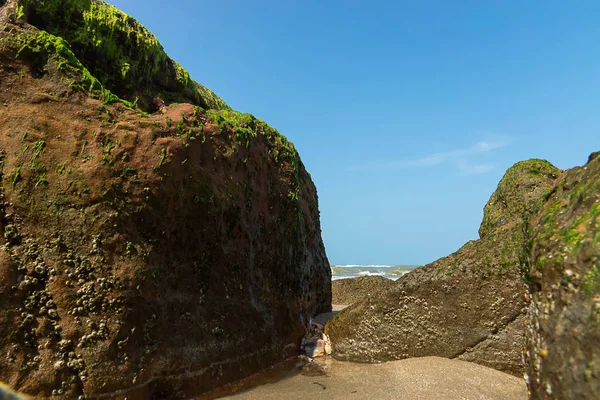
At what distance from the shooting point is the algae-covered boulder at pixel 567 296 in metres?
2.08

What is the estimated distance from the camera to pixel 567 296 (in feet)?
7.53

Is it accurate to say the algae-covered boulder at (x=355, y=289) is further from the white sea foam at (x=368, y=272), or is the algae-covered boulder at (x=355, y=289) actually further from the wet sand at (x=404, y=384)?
the white sea foam at (x=368, y=272)

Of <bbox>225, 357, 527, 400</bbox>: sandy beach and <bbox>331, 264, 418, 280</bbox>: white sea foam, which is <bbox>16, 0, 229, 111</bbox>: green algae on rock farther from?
<bbox>331, 264, 418, 280</bbox>: white sea foam

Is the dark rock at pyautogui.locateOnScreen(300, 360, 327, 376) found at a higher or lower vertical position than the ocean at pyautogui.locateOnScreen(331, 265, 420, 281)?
lower

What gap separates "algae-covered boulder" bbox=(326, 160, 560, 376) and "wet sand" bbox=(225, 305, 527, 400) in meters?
0.20

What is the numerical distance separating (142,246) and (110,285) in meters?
0.47

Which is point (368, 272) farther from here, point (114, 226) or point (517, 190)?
point (114, 226)

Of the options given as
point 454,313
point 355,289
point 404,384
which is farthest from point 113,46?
point 355,289

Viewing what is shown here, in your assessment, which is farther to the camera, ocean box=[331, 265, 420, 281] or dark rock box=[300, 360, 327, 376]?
ocean box=[331, 265, 420, 281]

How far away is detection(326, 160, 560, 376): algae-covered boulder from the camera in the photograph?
4738 millimetres

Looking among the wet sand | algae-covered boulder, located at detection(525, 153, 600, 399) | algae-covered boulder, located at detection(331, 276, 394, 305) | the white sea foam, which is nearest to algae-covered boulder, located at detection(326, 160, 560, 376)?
the wet sand

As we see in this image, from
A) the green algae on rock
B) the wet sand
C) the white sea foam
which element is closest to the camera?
the wet sand

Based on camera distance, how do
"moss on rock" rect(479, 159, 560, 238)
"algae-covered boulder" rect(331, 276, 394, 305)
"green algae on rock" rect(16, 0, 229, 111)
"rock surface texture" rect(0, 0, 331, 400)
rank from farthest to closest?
"algae-covered boulder" rect(331, 276, 394, 305)
"moss on rock" rect(479, 159, 560, 238)
"green algae on rock" rect(16, 0, 229, 111)
"rock surface texture" rect(0, 0, 331, 400)

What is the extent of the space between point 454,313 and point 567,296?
290cm
